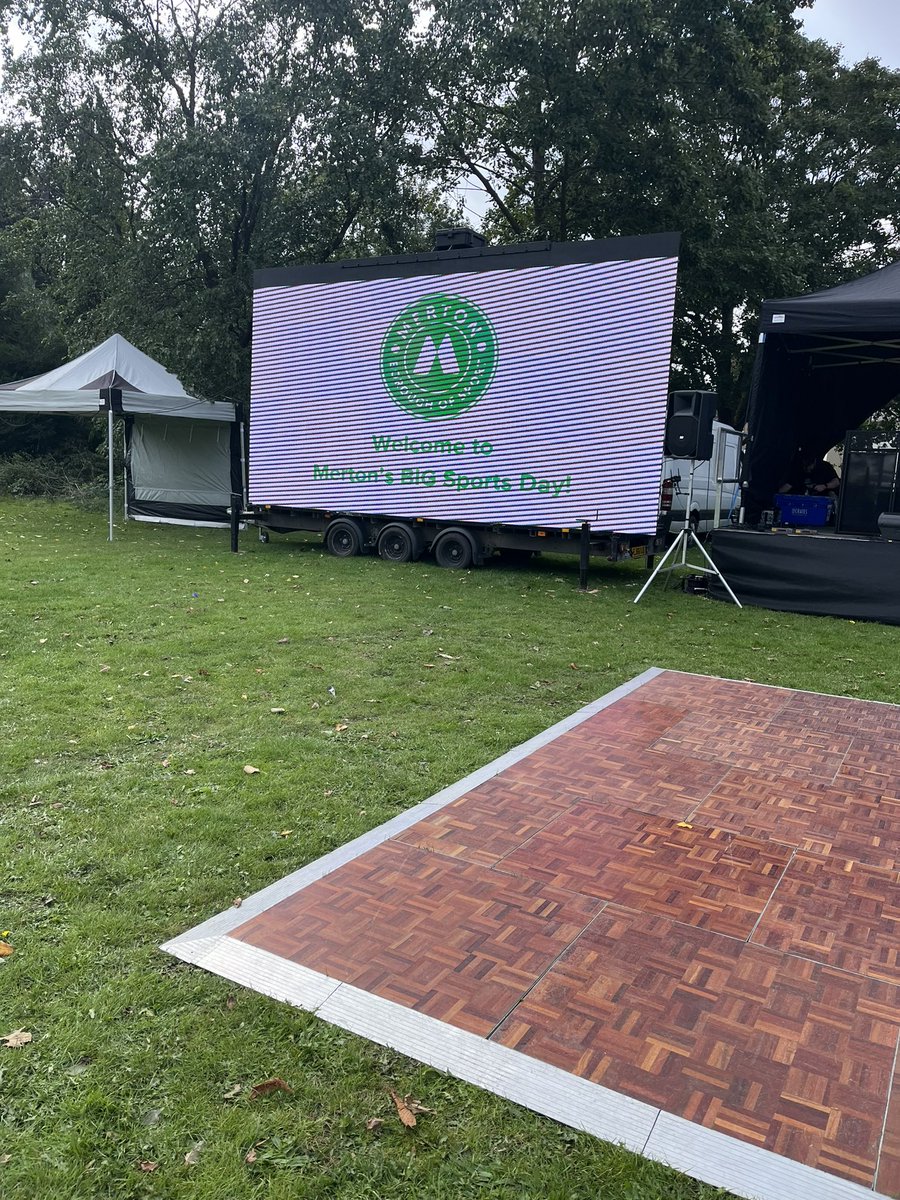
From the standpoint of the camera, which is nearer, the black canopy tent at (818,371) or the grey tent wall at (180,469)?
the black canopy tent at (818,371)

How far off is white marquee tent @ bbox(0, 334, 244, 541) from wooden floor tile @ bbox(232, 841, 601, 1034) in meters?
11.8

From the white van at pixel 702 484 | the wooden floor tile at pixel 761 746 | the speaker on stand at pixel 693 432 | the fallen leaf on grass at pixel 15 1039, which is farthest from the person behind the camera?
the white van at pixel 702 484

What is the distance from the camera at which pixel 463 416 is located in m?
11.6

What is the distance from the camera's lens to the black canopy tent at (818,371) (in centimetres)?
934

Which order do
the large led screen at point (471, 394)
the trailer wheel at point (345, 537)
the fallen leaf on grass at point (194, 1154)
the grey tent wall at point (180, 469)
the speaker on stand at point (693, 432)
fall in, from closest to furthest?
the fallen leaf on grass at point (194, 1154)
the speaker on stand at point (693, 432)
the large led screen at point (471, 394)
the trailer wheel at point (345, 537)
the grey tent wall at point (180, 469)

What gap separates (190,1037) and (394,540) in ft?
34.0

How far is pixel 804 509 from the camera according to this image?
1191 cm

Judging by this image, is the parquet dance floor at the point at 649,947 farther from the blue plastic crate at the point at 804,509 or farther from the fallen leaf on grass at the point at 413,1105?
the blue plastic crate at the point at 804,509

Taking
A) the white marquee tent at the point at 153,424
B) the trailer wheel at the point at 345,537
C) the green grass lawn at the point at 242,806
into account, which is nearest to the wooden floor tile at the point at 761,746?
the green grass lawn at the point at 242,806

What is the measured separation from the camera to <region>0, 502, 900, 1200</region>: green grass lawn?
6.87ft

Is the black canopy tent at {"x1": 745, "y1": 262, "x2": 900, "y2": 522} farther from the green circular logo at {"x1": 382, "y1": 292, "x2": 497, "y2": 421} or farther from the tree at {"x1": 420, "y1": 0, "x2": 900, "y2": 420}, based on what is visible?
the tree at {"x1": 420, "y1": 0, "x2": 900, "y2": 420}

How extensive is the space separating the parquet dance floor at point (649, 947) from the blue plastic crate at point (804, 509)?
7.87 meters

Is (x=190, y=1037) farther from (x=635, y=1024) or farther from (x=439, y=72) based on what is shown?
(x=439, y=72)

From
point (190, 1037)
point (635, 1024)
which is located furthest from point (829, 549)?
point (190, 1037)
